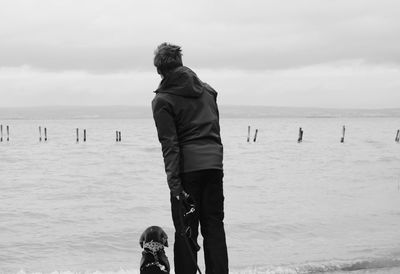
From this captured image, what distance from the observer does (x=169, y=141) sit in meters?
4.30

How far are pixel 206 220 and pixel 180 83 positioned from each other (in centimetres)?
108

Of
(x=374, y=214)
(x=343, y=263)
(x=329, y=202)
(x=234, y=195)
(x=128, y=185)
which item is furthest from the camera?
(x=128, y=185)

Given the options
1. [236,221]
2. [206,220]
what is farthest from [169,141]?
[236,221]

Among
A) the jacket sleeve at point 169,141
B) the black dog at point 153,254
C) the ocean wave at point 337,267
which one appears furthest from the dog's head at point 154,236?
the ocean wave at point 337,267

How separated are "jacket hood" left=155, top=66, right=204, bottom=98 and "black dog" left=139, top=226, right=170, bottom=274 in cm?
112

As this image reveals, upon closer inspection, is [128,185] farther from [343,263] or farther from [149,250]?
[149,250]

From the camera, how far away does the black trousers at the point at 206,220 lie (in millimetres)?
4426

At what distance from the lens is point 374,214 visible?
14836 millimetres

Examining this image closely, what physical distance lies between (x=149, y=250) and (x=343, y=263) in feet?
10.2

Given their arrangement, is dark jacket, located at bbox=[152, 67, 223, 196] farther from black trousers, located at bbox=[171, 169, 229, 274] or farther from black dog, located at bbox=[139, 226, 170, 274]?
black dog, located at bbox=[139, 226, 170, 274]

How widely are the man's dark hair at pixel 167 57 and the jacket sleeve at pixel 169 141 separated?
24 cm

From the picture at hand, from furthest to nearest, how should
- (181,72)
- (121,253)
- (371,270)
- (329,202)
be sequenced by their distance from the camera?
1. (329,202)
2. (121,253)
3. (371,270)
4. (181,72)

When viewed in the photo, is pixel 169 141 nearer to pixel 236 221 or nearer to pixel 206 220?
pixel 206 220

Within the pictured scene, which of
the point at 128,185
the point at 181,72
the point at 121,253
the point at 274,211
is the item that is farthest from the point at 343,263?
the point at 128,185
